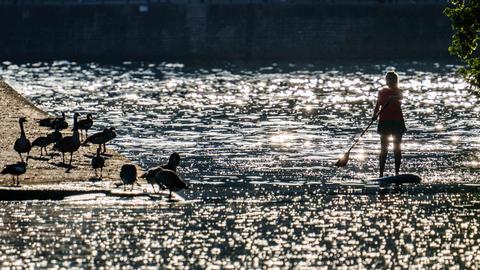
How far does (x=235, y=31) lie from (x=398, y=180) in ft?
266

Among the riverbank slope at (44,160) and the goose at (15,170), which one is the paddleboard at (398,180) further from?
the goose at (15,170)

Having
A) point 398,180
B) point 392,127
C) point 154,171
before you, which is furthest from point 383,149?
point 154,171

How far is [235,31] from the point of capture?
108 meters

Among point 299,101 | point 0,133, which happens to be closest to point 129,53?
point 299,101

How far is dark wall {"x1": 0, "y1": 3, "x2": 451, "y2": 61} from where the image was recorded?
108 m

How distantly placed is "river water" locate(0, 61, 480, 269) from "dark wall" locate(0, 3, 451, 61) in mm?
48088

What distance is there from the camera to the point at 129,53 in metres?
110

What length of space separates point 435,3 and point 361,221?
298 feet

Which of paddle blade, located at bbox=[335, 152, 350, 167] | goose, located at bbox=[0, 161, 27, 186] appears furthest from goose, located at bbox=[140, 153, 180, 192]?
paddle blade, located at bbox=[335, 152, 350, 167]

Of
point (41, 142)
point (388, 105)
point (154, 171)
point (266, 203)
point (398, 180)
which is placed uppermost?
point (388, 105)

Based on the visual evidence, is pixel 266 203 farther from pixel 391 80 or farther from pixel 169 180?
pixel 391 80

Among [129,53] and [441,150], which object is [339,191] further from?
[129,53]

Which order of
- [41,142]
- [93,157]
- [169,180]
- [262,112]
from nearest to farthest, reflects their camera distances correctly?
[169,180] < [93,157] < [41,142] < [262,112]

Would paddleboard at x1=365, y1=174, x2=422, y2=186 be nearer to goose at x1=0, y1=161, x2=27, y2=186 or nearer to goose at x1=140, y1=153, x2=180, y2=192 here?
goose at x1=140, y1=153, x2=180, y2=192
